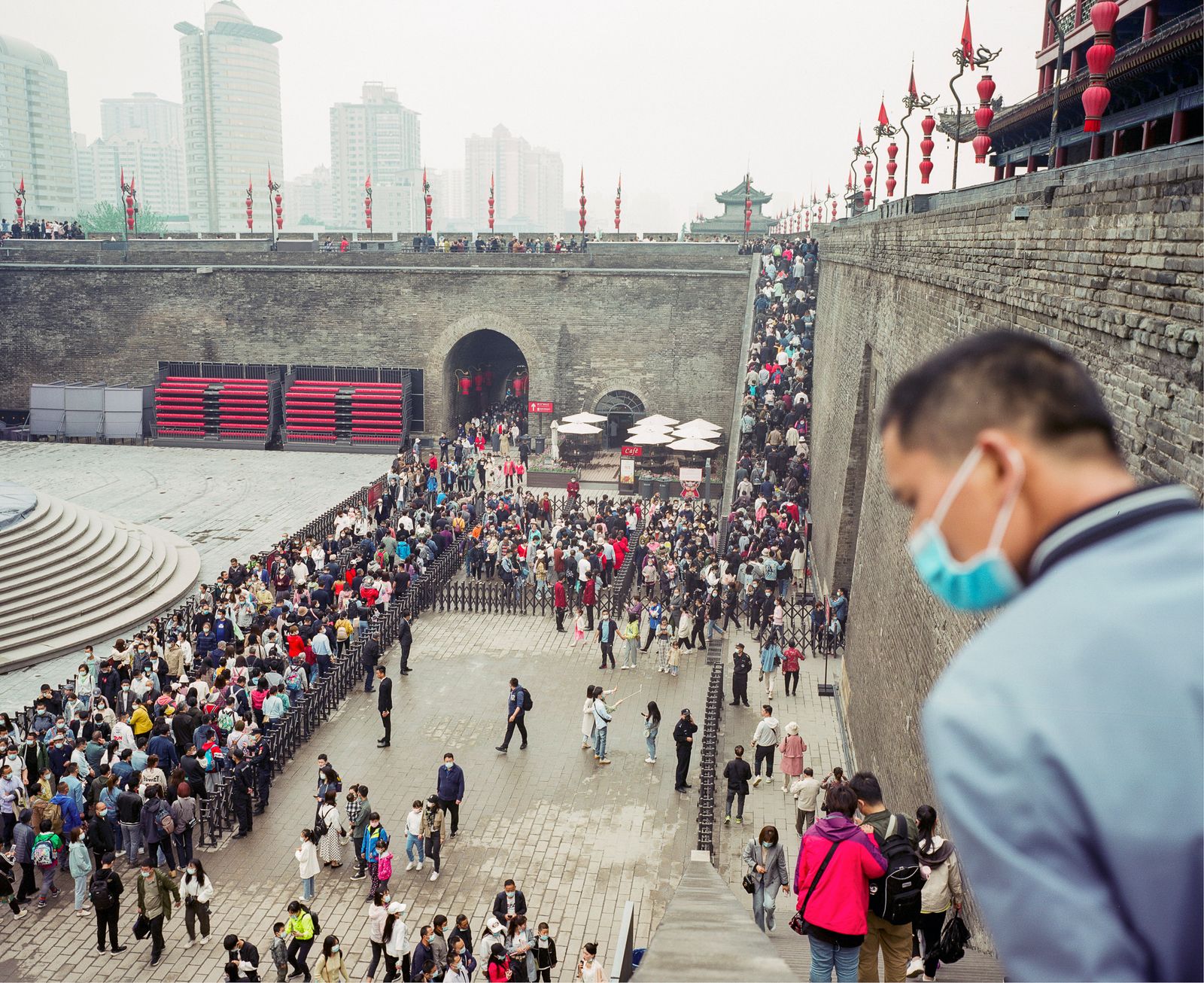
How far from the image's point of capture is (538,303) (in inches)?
1366

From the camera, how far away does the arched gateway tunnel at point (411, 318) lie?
34062 millimetres

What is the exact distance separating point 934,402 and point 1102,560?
33 cm

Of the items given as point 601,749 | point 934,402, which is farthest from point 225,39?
point 934,402

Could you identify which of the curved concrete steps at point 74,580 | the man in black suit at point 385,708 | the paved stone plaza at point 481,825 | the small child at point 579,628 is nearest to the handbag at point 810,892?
the paved stone plaza at point 481,825

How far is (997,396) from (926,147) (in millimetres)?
17848

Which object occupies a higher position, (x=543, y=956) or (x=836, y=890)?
(x=836, y=890)

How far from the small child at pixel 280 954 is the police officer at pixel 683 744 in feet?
18.2

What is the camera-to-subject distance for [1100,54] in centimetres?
774

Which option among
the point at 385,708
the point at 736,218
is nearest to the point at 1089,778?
the point at 385,708

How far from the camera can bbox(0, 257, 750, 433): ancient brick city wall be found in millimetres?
34031

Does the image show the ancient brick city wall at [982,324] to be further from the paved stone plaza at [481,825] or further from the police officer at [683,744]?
the paved stone plaza at [481,825]

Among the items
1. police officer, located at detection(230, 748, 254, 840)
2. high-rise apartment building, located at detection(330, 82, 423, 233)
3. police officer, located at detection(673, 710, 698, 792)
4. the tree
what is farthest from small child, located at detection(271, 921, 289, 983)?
high-rise apartment building, located at detection(330, 82, 423, 233)

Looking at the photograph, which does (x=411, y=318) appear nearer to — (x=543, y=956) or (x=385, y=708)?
(x=385, y=708)

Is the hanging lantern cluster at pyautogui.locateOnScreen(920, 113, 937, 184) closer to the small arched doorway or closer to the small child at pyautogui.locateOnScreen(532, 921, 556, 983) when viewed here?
the small child at pyautogui.locateOnScreen(532, 921, 556, 983)
